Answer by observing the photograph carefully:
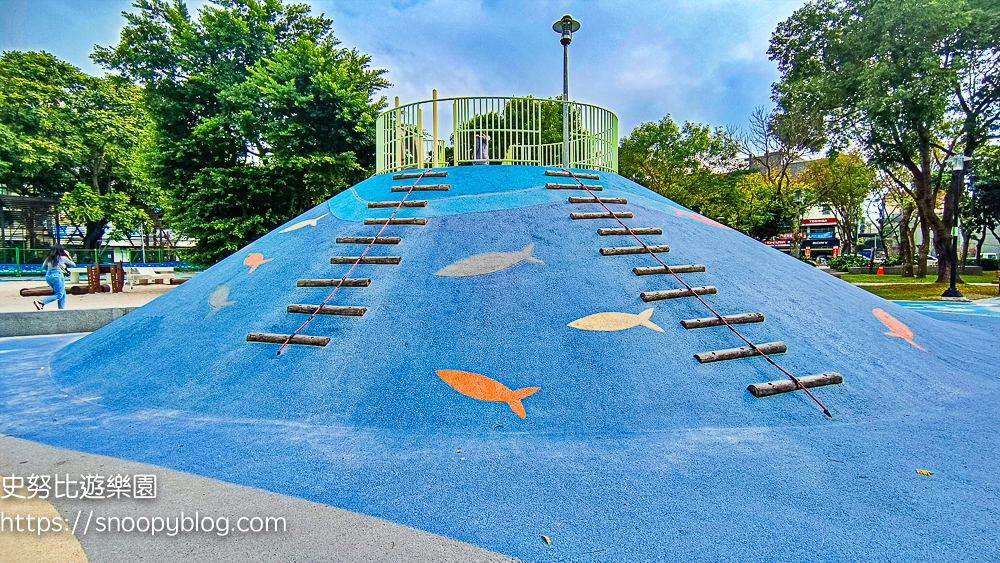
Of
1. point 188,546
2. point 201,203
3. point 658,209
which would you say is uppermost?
point 201,203

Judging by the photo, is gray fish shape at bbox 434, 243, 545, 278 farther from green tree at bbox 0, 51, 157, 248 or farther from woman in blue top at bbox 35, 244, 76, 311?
green tree at bbox 0, 51, 157, 248

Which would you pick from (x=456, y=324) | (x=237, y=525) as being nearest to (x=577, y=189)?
(x=456, y=324)

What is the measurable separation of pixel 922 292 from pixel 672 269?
19004 millimetres

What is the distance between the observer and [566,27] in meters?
8.88

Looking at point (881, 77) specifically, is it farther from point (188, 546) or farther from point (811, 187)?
point (188, 546)

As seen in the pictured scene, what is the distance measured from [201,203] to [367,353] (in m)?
13.6

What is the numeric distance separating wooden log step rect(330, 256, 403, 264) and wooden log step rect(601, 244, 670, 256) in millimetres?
2734

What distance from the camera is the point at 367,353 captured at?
494 cm

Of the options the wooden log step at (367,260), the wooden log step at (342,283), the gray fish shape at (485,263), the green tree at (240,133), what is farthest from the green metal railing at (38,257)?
the gray fish shape at (485,263)

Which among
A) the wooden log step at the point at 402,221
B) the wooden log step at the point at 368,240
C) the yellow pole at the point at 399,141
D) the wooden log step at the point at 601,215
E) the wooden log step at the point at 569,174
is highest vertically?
the yellow pole at the point at 399,141

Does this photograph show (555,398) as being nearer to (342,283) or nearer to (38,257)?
(342,283)

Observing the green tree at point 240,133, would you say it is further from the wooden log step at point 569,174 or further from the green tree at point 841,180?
the green tree at point 841,180

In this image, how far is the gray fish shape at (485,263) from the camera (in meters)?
5.89

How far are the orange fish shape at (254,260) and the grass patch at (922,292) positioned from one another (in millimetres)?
18317
